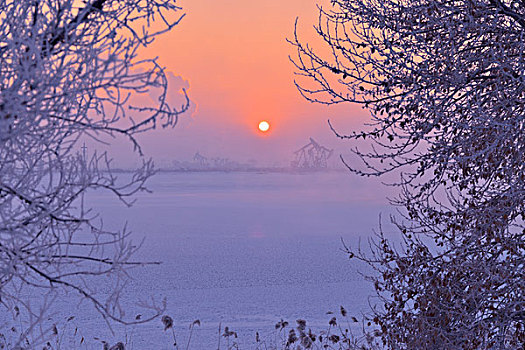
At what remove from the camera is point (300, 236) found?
1433 inches

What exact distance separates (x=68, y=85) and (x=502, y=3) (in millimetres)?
4535

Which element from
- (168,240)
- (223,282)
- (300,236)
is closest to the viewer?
(223,282)

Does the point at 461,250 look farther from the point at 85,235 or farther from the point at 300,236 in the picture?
the point at 85,235

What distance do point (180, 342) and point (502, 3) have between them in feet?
24.8

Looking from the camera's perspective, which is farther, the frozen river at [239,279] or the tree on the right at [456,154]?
the frozen river at [239,279]

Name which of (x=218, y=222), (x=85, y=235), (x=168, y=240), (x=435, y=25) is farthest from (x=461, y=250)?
(x=218, y=222)

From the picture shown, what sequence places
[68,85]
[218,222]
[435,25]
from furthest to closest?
[218,222] → [435,25] → [68,85]

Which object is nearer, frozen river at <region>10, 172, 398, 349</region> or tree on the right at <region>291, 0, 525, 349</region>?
tree on the right at <region>291, 0, 525, 349</region>

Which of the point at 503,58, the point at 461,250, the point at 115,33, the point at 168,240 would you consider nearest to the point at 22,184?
the point at 115,33

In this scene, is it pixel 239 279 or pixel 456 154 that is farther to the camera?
pixel 239 279

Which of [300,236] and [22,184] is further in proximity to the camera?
[300,236]

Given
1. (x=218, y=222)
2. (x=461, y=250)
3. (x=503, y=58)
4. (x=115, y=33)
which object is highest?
(x=218, y=222)

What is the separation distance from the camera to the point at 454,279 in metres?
6.34

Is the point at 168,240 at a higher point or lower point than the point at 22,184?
higher
